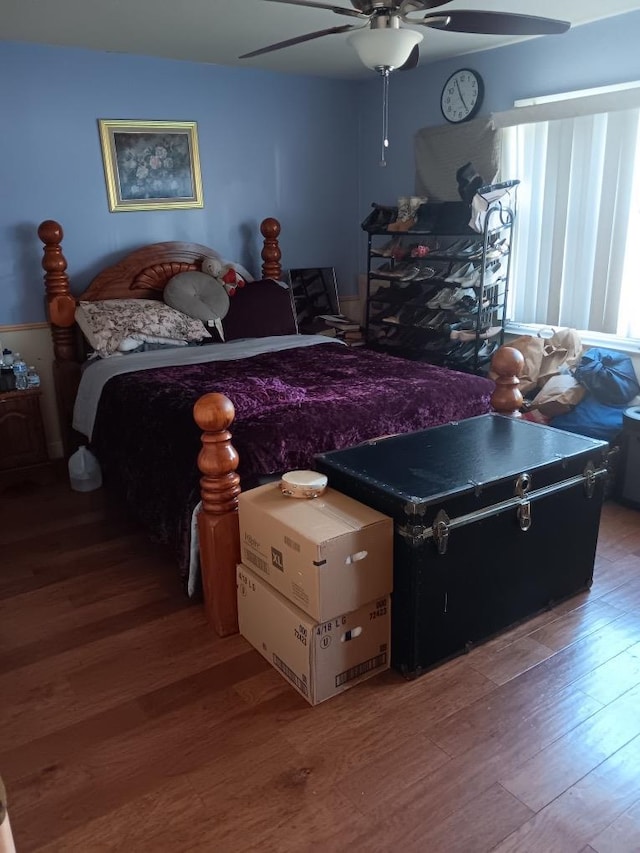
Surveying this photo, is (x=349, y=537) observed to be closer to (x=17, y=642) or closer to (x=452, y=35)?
(x=17, y=642)

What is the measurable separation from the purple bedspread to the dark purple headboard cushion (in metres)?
0.61

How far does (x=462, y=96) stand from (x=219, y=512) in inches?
124

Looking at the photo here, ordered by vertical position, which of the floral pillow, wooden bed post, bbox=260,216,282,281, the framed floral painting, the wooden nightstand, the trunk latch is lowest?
the wooden nightstand

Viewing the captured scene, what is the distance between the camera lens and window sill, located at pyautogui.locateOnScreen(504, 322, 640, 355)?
3.51 meters

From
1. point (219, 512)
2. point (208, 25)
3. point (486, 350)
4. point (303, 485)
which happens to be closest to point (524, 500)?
point (303, 485)

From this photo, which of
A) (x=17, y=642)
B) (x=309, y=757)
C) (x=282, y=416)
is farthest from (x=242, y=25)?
(x=309, y=757)

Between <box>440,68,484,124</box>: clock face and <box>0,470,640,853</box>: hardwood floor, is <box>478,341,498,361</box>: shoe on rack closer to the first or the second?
<box>440,68,484,124</box>: clock face

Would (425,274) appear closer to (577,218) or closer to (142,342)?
(577,218)


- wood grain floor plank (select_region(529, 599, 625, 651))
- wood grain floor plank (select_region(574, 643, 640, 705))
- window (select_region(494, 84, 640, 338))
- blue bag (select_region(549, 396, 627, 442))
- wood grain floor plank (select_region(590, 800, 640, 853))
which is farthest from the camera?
window (select_region(494, 84, 640, 338))

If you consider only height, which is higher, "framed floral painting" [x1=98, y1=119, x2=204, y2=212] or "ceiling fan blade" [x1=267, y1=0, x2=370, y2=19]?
"ceiling fan blade" [x1=267, y1=0, x2=370, y2=19]

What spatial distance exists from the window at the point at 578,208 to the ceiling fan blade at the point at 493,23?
4.00 feet

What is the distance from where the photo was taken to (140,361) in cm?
346

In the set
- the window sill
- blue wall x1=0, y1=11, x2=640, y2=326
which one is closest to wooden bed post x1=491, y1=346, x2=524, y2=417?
the window sill

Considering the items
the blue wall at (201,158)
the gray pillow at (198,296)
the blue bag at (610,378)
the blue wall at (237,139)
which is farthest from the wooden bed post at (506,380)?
the blue wall at (201,158)
